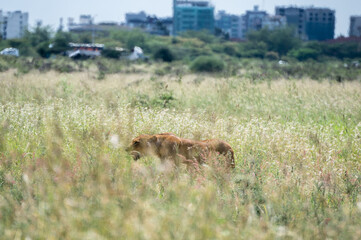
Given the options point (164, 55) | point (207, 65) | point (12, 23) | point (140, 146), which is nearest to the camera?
point (140, 146)

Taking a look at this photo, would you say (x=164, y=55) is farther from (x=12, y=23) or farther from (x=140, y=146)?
(x=12, y=23)

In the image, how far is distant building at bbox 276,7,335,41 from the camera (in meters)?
138

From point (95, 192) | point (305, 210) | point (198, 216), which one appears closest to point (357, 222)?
point (305, 210)

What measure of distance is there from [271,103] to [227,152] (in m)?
5.16

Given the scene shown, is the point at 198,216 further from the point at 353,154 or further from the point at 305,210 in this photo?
the point at 353,154

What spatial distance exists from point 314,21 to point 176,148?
142749 mm

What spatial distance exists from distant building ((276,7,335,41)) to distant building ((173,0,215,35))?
2235 centimetres

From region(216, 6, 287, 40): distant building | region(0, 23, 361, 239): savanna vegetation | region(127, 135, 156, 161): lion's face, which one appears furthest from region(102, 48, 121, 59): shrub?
region(216, 6, 287, 40): distant building

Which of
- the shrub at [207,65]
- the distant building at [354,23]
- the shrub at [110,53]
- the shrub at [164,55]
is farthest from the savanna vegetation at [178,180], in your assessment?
the distant building at [354,23]

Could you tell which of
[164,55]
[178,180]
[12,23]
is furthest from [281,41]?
[12,23]

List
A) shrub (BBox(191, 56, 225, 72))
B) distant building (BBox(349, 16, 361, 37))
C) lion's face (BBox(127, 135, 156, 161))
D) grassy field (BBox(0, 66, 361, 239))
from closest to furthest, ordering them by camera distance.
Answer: grassy field (BBox(0, 66, 361, 239)) < lion's face (BBox(127, 135, 156, 161)) < shrub (BBox(191, 56, 225, 72)) < distant building (BBox(349, 16, 361, 37))

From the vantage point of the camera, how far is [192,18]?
458ft

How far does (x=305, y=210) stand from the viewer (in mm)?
3256

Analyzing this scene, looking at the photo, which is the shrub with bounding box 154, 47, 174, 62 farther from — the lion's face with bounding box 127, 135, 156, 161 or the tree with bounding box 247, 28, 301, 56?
the lion's face with bounding box 127, 135, 156, 161
